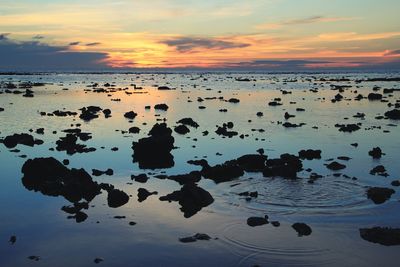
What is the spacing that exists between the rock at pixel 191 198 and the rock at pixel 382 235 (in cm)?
644

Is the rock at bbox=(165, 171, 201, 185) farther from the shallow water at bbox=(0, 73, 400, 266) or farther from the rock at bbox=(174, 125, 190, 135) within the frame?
the rock at bbox=(174, 125, 190, 135)

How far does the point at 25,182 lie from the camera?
24125 mm

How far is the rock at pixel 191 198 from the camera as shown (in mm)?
19141

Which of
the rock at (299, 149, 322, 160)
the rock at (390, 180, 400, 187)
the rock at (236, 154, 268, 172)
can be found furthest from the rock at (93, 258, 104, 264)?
the rock at (299, 149, 322, 160)

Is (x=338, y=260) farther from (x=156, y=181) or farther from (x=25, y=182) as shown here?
(x=25, y=182)

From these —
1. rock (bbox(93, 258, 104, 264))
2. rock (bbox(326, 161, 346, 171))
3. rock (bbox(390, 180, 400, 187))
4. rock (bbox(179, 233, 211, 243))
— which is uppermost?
rock (bbox(326, 161, 346, 171))

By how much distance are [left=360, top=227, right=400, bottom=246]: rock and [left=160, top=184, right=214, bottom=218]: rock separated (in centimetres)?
644

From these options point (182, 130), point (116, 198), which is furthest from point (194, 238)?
point (182, 130)

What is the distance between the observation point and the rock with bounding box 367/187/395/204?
19936 mm

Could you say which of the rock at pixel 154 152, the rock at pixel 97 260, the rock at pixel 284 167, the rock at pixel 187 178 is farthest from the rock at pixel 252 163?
the rock at pixel 97 260

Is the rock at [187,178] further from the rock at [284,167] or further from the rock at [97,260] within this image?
the rock at [97,260]

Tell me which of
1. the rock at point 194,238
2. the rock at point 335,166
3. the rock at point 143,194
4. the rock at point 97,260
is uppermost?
the rock at point 335,166

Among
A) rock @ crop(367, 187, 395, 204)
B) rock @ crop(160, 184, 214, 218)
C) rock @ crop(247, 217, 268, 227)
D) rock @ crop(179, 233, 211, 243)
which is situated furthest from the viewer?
rock @ crop(367, 187, 395, 204)

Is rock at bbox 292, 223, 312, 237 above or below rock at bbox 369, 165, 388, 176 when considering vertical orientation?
below
